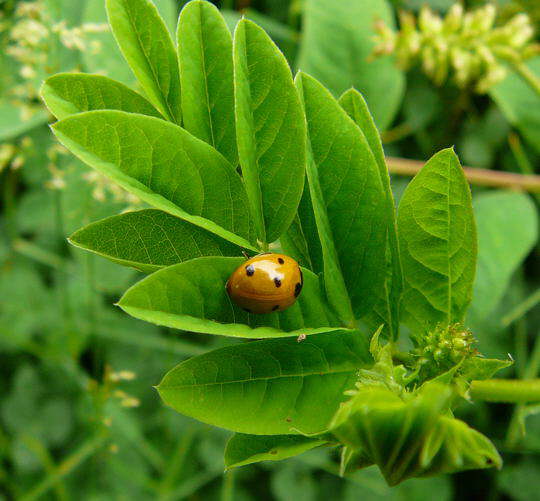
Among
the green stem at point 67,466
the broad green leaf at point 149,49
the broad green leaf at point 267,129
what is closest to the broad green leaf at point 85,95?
the broad green leaf at point 149,49

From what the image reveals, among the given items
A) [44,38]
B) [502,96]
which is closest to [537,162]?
[502,96]

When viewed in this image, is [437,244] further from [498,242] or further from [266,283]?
[498,242]

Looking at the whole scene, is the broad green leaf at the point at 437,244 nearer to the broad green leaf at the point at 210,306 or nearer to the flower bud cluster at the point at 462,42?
the broad green leaf at the point at 210,306

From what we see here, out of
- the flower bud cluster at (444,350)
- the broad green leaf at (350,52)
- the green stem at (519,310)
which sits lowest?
the green stem at (519,310)

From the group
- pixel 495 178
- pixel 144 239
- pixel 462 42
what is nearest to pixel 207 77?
pixel 144 239

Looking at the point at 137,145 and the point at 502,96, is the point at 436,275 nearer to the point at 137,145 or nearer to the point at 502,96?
the point at 137,145

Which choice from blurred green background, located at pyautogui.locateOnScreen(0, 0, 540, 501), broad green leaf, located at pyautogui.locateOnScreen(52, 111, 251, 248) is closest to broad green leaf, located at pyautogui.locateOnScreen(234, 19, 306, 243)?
broad green leaf, located at pyautogui.locateOnScreen(52, 111, 251, 248)
